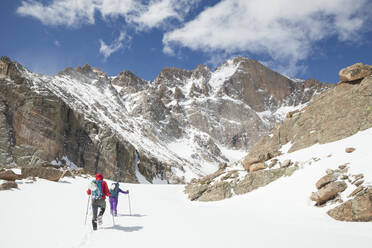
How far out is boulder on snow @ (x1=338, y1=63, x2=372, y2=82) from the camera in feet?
54.4

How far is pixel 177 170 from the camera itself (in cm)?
9306

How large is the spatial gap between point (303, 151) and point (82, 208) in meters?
13.7

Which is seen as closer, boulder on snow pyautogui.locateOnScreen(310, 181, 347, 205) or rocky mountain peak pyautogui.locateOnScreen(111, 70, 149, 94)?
boulder on snow pyautogui.locateOnScreen(310, 181, 347, 205)

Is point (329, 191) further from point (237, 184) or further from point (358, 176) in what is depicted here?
point (237, 184)

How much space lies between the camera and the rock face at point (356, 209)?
8.24m

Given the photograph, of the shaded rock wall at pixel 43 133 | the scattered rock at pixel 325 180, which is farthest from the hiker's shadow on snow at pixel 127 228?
the shaded rock wall at pixel 43 133

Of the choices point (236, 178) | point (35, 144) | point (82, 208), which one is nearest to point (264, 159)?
point (236, 178)

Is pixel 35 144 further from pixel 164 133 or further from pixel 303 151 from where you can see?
pixel 164 133

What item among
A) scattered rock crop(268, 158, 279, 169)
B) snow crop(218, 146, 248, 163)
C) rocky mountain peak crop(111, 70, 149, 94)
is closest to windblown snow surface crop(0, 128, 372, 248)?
scattered rock crop(268, 158, 279, 169)

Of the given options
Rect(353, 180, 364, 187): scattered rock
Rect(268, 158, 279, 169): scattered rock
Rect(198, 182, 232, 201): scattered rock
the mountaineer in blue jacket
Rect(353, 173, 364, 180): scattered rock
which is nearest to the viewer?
Rect(353, 180, 364, 187): scattered rock

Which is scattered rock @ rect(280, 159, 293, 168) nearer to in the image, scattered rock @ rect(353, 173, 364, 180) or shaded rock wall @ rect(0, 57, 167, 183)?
scattered rock @ rect(353, 173, 364, 180)

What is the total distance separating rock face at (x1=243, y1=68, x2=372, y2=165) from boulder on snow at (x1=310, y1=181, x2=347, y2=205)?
5930 millimetres

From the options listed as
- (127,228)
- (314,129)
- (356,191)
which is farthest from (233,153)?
(127,228)

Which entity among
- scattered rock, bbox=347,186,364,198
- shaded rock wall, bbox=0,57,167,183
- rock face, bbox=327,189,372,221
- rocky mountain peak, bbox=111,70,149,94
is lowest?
rock face, bbox=327,189,372,221
